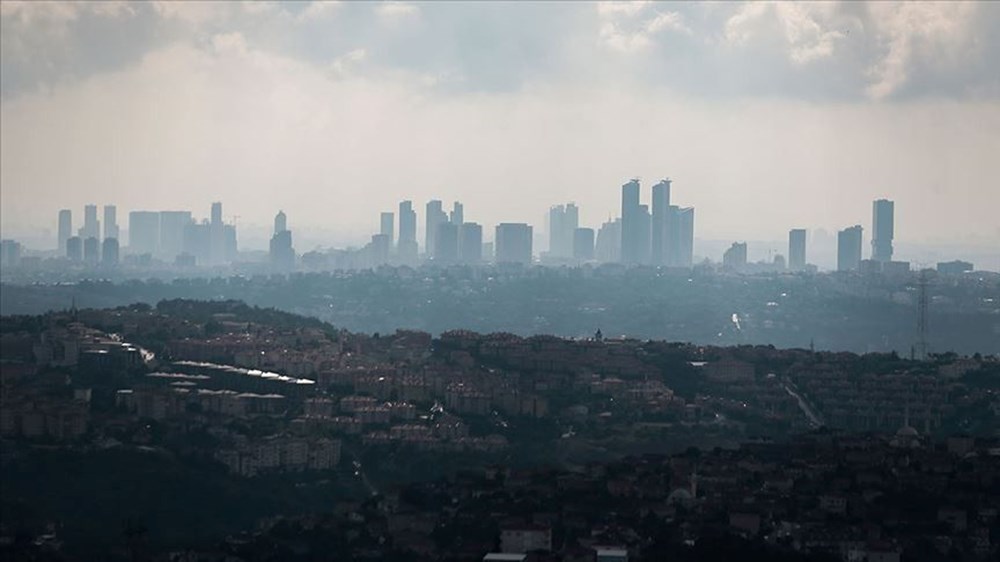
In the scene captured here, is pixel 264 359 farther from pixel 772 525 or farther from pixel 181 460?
pixel 772 525

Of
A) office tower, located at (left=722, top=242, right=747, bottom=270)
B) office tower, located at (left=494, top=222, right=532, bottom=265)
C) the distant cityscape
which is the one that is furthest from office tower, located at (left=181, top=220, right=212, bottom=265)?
office tower, located at (left=722, top=242, right=747, bottom=270)

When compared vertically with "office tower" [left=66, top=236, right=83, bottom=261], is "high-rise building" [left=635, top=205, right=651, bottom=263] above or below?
above

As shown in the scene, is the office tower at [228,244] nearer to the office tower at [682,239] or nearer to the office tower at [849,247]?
the office tower at [682,239]

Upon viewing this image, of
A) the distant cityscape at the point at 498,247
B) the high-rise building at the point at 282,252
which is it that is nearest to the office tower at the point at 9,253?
the distant cityscape at the point at 498,247

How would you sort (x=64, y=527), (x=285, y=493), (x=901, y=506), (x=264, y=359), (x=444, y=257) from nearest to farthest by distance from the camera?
1. (x=901, y=506)
2. (x=64, y=527)
3. (x=285, y=493)
4. (x=264, y=359)
5. (x=444, y=257)

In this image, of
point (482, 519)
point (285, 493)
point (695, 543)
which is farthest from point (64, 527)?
point (695, 543)

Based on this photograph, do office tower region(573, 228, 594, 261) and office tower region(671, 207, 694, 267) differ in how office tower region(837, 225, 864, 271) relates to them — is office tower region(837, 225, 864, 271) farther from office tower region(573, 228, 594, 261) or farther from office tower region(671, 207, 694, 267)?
office tower region(573, 228, 594, 261)
